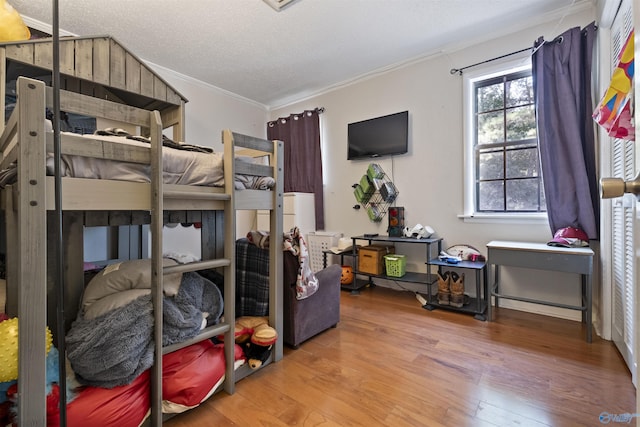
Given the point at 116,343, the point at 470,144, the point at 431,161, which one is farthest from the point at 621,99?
the point at 116,343

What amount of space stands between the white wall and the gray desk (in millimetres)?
375

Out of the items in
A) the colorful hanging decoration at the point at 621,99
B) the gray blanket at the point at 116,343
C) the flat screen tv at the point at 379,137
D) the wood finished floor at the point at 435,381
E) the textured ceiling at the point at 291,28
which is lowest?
the wood finished floor at the point at 435,381

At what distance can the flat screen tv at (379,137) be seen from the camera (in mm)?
3137

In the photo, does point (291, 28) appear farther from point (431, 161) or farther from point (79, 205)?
point (79, 205)

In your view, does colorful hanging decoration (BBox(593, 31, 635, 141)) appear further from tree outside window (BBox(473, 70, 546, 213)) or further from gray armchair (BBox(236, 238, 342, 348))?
gray armchair (BBox(236, 238, 342, 348))

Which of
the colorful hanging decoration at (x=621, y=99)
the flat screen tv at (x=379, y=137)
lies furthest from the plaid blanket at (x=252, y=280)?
the flat screen tv at (x=379, y=137)

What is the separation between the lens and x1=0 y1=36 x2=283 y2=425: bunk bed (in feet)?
3.02

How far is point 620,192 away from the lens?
1.69 ft

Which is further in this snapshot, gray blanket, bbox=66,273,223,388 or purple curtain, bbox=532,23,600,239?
purple curtain, bbox=532,23,600,239

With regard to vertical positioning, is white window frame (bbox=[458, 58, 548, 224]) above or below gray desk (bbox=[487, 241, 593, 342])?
above

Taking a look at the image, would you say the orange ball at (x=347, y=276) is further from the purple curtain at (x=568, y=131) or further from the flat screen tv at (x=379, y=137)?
the purple curtain at (x=568, y=131)

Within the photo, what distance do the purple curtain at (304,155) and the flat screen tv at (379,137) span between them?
0.50 meters

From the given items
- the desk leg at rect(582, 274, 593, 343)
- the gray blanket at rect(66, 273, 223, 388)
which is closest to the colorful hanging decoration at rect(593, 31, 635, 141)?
the desk leg at rect(582, 274, 593, 343)

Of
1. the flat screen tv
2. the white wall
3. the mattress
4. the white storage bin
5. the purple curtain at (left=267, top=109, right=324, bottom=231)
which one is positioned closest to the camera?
the mattress
